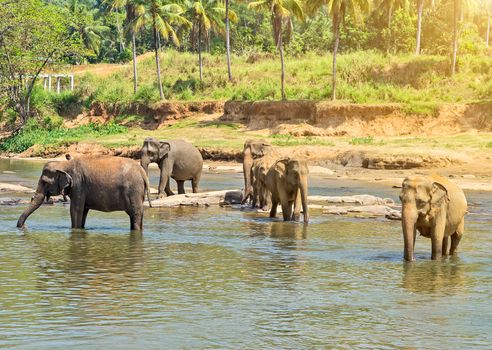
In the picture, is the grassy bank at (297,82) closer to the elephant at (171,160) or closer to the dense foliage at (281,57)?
the dense foliage at (281,57)

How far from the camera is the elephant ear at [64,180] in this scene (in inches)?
741

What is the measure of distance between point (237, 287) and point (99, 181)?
5.99m

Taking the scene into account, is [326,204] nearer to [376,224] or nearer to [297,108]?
[376,224]

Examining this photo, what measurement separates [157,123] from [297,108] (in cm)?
1265

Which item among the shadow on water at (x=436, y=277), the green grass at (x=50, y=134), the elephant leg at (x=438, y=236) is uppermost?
the elephant leg at (x=438, y=236)

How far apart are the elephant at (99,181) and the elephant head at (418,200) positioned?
6.18 meters

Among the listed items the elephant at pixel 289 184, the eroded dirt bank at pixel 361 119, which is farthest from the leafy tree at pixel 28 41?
the elephant at pixel 289 184

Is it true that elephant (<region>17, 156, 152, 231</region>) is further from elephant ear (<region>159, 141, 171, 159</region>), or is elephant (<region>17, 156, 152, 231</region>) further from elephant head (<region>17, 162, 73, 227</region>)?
elephant ear (<region>159, 141, 171, 159</region>)

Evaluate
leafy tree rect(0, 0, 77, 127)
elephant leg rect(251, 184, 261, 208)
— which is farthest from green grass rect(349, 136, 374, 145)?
leafy tree rect(0, 0, 77, 127)

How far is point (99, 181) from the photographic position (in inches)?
746

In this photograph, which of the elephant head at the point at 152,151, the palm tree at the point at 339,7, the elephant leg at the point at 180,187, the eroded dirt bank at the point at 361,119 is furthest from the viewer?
the palm tree at the point at 339,7

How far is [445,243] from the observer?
54.6 feet

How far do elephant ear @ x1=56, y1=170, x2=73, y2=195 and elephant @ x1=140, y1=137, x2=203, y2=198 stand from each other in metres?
7.98

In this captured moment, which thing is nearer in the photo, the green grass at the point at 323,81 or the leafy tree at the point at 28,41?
the green grass at the point at 323,81
